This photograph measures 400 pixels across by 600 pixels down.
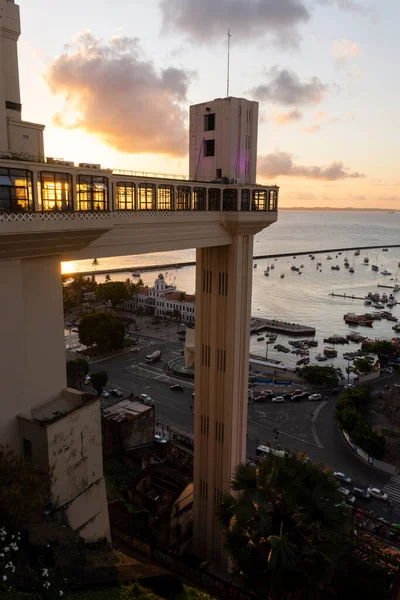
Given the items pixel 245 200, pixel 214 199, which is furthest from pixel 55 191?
pixel 245 200

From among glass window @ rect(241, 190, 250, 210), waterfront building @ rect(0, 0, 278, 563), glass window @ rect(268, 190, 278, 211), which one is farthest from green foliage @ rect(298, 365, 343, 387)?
glass window @ rect(241, 190, 250, 210)

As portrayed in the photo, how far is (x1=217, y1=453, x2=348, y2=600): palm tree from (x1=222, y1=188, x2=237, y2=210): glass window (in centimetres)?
1327

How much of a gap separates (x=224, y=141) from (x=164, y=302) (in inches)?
3060

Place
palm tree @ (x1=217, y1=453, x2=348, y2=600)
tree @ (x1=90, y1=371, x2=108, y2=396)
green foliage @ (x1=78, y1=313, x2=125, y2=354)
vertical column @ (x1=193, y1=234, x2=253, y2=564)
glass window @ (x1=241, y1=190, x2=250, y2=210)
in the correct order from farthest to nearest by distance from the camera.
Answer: green foliage @ (x1=78, y1=313, x2=125, y2=354) < tree @ (x1=90, y1=371, x2=108, y2=396) < vertical column @ (x1=193, y1=234, x2=253, y2=564) < glass window @ (x1=241, y1=190, x2=250, y2=210) < palm tree @ (x1=217, y1=453, x2=348, y2=600)

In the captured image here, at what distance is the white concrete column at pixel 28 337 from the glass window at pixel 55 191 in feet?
6.73

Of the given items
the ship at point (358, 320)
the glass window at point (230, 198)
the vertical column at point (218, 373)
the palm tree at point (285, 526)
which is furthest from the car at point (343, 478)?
the ship at point (358, 320)

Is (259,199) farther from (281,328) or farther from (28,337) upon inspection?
(281,328)

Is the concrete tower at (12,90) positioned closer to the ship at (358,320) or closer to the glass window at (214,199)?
the glass window at (214,199)

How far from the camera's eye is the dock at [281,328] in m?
95.2

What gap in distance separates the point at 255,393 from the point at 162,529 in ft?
105

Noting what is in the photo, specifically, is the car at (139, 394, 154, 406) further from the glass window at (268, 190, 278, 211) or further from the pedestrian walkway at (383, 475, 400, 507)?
the glass window at (268, 190, 278, 211)

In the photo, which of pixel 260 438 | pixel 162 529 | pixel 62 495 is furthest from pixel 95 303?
pixel 62 495

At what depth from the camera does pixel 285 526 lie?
38.8 feet

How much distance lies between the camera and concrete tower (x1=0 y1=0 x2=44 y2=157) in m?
13.2
